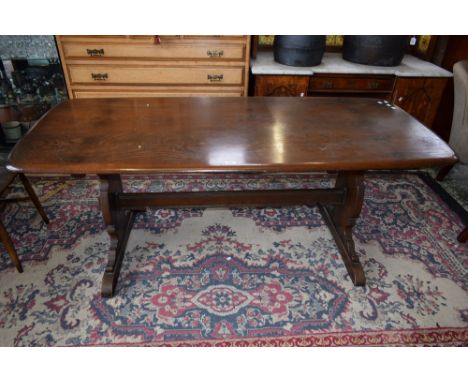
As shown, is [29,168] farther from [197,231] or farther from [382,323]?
[382,323]

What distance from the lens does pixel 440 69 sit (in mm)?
2867

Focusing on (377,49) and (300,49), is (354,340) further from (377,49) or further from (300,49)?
(377,49)

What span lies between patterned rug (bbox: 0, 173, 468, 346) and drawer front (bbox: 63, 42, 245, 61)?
109 centimetres

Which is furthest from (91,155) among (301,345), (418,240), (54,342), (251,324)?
(418,240)

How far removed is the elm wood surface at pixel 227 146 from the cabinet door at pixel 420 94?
3.52 feet

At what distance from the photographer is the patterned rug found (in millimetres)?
1596

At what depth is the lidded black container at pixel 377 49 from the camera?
8.96 ft

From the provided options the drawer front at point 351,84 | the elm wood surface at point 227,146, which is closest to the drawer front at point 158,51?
the drawer front at point 351,84

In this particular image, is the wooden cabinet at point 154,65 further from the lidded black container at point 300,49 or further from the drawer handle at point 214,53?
the lidded black container at point 300,49

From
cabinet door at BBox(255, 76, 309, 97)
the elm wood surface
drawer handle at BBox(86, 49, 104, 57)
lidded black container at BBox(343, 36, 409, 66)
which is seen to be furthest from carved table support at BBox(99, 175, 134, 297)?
lidded black container at BBox(343, 36, 409, 66)

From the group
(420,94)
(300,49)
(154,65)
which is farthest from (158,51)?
(420,94)

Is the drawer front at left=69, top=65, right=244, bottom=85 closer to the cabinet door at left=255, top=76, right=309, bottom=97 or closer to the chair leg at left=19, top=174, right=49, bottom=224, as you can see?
the cabinet door at left=255, top=76, right=309, bottom=97

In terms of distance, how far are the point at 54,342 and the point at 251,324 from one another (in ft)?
2.96

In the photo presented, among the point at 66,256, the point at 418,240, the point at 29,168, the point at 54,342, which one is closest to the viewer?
the point at 29,168
